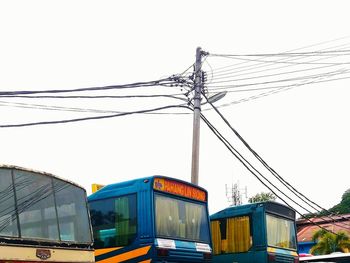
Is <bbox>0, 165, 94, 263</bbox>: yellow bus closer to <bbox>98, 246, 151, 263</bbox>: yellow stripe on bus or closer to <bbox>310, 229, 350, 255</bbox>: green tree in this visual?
<bbox>98, 246, 151, 263</bbox>: yellow stripe on bus

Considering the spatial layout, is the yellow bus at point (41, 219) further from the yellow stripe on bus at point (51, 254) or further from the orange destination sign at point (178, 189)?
the orange destination sign at point (178, 189)

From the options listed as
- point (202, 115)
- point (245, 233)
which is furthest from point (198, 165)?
point (245, 233)

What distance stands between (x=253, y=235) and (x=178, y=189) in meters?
3.18

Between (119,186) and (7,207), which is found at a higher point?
(119,186)

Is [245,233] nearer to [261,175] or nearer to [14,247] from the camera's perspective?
[261,175]

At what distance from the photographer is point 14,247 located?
6301 mm

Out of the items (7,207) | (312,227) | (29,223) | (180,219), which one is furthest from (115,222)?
(312,227)

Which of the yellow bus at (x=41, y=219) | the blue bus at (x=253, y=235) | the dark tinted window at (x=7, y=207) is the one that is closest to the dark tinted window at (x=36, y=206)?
the yellow bus at (x=41, y=219)

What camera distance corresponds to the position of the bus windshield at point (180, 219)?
9203mm

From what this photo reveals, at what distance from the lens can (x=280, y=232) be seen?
12.9 m

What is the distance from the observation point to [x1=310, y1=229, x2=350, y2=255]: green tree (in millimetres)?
31125

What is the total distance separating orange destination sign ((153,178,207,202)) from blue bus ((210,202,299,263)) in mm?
2100

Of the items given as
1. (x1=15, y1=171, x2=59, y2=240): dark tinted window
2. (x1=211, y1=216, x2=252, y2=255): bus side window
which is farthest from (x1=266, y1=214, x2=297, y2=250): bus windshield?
(x1=15, y1=171, x2=59, y2=240): dark tinted window

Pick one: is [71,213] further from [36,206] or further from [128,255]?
[128,255]
